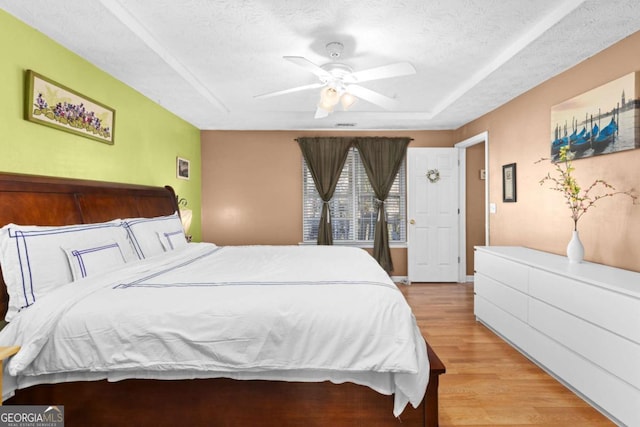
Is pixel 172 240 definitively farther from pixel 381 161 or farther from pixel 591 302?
pixel 381 161

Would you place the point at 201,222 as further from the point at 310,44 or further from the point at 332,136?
the point at 310,44

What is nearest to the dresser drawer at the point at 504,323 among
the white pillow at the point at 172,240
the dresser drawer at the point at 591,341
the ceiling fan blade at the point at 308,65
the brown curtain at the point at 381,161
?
the dresser drawer at the point at 591,341

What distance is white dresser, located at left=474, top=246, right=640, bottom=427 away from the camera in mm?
1812

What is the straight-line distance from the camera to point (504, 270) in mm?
3023

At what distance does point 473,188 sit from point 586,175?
98.1 inches

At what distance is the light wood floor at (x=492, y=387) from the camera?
6.46 ft

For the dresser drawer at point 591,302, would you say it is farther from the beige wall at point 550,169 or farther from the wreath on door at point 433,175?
the wreath on door at point 433,175

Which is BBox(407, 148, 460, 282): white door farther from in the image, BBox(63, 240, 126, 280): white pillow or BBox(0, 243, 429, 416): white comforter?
BBox(63, 240, 126, 280): white pillow

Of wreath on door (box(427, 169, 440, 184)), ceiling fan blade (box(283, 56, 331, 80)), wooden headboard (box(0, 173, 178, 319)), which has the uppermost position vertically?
ceiling fan blade (box(283, 56, 331, 80))

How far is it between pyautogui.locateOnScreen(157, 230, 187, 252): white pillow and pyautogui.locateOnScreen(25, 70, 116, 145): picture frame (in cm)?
95

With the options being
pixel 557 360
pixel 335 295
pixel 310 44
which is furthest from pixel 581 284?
pixel 310 44

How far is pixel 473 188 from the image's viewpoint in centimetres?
517

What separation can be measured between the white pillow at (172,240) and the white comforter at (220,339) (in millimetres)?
1250

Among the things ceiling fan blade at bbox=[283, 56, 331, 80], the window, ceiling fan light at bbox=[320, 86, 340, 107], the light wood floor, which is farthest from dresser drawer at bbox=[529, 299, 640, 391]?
the window
